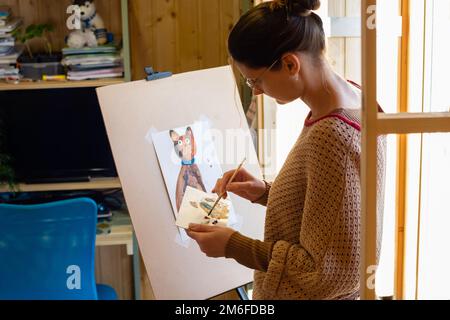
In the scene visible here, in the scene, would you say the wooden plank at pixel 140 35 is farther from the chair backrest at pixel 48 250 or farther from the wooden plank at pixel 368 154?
the wooden plank at pixel 368 154

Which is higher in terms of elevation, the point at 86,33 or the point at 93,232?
the point at 86,33

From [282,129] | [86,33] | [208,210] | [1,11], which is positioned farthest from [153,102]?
[1,11]

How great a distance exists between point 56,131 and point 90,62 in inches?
14.2

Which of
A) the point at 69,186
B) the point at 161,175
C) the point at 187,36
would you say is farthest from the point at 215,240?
the point at 187,36

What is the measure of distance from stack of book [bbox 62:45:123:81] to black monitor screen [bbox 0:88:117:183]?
177mm

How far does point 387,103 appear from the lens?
1.95m

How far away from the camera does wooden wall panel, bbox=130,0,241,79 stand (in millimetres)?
3121

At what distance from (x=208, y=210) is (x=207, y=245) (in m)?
0.53

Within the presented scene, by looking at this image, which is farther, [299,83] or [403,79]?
[403,79]

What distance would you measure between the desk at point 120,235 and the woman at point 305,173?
4.57 ft

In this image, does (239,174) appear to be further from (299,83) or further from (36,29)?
(36,29)

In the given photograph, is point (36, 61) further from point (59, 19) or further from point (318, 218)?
point (318, 218)

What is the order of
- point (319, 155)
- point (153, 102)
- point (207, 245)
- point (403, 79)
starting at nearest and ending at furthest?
point (319, 155) < point (207, 245) < point (403, 79) < point (153, 102)
